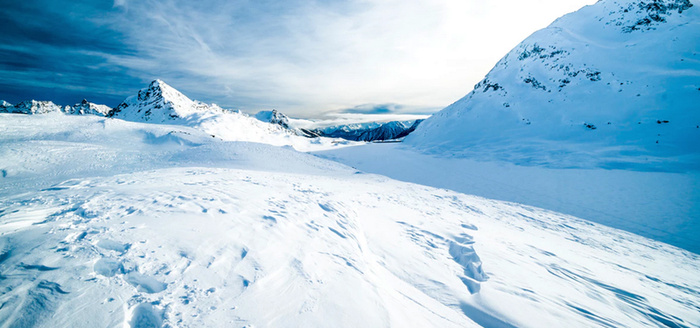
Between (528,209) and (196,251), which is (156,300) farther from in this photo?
(528,209)

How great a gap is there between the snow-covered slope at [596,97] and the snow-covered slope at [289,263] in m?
14.6

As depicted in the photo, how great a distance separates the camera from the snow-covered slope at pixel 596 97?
58.5 feet

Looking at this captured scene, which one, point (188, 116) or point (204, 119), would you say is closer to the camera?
point (204, 119)

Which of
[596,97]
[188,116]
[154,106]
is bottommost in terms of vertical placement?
[188,116]

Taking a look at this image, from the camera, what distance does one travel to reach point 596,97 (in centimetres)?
2295

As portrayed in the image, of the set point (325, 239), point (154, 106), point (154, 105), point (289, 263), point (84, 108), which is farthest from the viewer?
point (84, 108)

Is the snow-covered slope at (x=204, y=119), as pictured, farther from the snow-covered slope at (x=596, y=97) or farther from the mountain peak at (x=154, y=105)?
the snow-covered slope at (x=596, y=97)

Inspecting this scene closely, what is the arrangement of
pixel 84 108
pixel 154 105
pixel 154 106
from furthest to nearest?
pixel 84 108 < pixel 154 105 < pixel 154 106

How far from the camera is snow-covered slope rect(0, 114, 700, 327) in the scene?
247cm

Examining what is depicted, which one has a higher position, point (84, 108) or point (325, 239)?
point (84, 108)

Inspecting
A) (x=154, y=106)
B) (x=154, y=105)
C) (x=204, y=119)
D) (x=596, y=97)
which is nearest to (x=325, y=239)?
(x=596, y=97)

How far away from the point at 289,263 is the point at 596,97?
32882mm

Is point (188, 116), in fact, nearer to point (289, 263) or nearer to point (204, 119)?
point (204, 119)

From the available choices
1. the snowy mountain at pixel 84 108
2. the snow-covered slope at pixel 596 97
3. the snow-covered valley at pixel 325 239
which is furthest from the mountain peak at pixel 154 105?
the snowy mountain at pixel 84 108
